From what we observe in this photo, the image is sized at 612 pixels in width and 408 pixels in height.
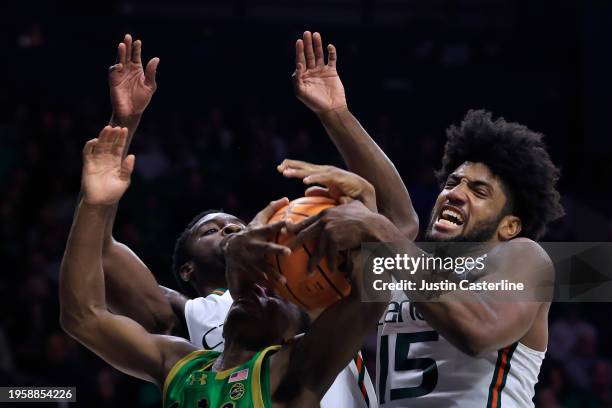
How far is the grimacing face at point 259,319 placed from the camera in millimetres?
2938

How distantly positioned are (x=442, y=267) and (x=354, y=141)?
20.8 inches

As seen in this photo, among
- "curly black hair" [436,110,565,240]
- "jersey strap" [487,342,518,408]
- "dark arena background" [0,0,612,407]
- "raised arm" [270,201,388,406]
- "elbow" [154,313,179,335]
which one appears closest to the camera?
"raised arm" [270,201,388,406]

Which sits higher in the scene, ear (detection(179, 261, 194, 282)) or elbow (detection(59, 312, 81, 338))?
elbow (detection(59, 312, 81, 338))

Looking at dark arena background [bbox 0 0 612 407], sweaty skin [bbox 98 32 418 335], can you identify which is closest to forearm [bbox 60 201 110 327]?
sweaty skin [bbox 98 32 418 335]

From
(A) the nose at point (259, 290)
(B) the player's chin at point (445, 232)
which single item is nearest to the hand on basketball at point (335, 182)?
(A) the nose at point (259, 290)

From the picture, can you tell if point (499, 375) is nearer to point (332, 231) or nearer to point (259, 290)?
point (259, 290)

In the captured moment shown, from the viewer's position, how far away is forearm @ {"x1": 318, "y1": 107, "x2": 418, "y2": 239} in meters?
3.17

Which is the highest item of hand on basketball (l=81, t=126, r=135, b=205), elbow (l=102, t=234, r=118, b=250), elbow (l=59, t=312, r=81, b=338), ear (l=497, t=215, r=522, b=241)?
hand on basketball (l=81, t=126, r=135, b=205)

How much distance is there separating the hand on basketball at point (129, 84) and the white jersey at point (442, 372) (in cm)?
110

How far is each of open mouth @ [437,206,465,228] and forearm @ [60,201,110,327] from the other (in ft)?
3.70

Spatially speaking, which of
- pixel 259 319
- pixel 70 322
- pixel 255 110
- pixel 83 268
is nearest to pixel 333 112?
pixel 259 319

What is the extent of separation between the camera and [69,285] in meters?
2.81

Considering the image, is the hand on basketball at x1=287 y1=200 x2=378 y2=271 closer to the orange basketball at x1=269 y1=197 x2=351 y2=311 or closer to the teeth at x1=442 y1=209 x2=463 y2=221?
the orange basketball at x1=269 y1=197 x2=351 y2=311

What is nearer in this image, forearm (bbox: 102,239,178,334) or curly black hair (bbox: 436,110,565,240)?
curly black hair (bbox: 436,110,565,240)
